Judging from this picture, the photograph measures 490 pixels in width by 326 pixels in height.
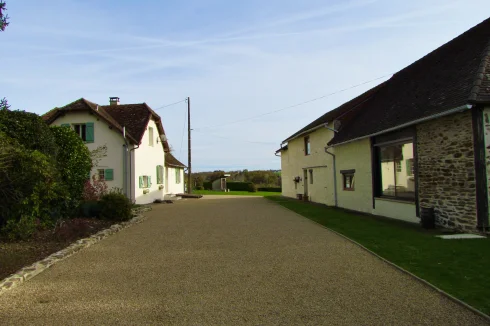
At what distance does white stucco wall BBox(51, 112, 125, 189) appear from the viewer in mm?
22125

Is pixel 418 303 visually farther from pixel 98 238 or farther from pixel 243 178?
pixel 243 178

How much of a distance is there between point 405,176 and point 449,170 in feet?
7.88

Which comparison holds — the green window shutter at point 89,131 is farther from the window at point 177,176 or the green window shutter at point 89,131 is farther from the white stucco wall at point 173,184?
the window at point 177,176

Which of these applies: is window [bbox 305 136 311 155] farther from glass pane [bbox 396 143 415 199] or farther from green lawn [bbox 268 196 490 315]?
green lawn [bbox 268 196 490 315]

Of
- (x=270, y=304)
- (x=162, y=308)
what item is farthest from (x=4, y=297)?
(x=270, y=304)

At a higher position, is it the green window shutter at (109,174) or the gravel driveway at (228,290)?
Result: the green window shutter at (109,174)

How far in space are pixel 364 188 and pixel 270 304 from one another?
12.0m

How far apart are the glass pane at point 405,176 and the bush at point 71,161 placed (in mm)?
10730

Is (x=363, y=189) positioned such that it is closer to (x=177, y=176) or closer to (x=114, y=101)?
(x=114, y=101)

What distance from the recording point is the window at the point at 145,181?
23319 mm

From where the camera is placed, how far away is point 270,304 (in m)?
4.70

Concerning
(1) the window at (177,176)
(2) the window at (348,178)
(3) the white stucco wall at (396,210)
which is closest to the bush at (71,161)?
(3) the white stucco wall at (396,210)

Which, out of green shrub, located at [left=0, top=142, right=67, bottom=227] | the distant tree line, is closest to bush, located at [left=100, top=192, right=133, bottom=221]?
green shrub, located at [left=0, top=142, right=67, bottom=227]

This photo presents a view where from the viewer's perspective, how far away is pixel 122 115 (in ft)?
80.8
